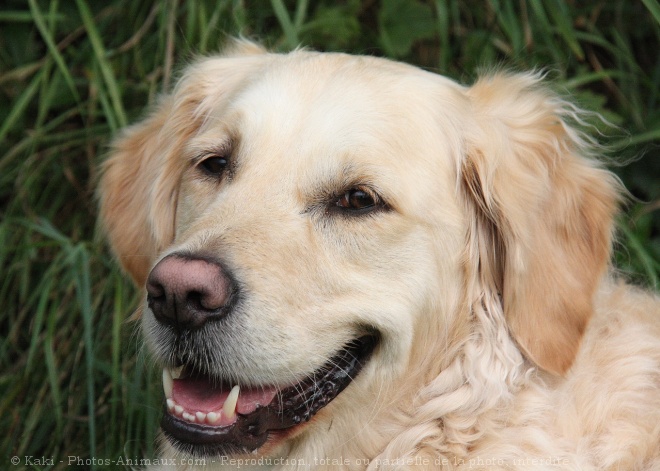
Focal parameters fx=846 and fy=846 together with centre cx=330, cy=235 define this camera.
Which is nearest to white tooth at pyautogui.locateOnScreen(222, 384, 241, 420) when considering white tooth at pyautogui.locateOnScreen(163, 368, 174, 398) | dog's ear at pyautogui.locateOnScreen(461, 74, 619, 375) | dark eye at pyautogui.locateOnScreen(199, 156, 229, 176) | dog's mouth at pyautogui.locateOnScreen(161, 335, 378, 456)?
dog's mouth at pyautogui.locateOnScreen(161, 335, 378, 456)

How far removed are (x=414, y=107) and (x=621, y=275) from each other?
1234 millimetres

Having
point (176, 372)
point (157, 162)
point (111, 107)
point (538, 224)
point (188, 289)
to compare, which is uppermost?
point (188, 289)

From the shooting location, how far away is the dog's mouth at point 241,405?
8.28ft

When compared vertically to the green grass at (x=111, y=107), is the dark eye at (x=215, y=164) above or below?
above

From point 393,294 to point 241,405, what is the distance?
1.92 ft

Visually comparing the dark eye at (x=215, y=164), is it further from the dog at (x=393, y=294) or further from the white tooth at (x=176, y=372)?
the white tooth at (x=176, y=372)

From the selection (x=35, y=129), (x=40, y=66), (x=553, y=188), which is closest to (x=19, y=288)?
(x=35, y=129)

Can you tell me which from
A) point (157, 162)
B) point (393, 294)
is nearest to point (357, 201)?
point (393, 294)

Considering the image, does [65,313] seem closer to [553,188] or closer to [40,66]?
[40,66]

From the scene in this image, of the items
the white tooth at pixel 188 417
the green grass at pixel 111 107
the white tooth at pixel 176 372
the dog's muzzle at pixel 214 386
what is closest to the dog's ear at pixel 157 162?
the green grass at pixel 111 107

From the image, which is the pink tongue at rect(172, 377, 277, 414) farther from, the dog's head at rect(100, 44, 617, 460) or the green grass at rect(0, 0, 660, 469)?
the green grass at rect(0, 0, 660, 469)

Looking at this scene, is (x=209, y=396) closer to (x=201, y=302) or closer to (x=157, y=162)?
(x=201, y=302)

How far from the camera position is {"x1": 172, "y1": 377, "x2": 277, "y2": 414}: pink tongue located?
103 inches

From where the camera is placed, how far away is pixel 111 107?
479 cm
